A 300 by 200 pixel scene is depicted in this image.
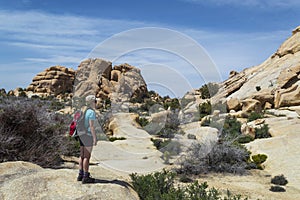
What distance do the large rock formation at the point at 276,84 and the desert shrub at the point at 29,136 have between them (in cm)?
2225

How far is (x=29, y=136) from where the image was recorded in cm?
1007

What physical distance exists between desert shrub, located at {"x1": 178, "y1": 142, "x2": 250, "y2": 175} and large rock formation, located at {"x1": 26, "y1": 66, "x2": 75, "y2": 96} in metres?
60.8

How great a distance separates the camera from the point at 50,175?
5844 mm

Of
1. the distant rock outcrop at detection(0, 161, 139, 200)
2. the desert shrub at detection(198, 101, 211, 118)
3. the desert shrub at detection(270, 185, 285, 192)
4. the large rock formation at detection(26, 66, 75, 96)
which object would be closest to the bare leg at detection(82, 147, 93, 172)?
the distant rock outcrop at detection(0, 161, 139, 200)

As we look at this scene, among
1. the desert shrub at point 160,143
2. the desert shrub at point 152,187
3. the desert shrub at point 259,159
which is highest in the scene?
the desert shrub at point 152,187

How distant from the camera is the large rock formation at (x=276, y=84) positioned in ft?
91.7

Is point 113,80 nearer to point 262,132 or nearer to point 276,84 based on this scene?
point 276,84

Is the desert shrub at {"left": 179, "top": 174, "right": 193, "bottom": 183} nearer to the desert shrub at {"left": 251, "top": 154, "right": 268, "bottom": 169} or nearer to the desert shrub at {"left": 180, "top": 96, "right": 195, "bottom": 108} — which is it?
the desert shrub at {"left": 251, "top": 154, "right": 268, "bottom": 169}

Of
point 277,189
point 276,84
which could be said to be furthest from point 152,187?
point 276,84

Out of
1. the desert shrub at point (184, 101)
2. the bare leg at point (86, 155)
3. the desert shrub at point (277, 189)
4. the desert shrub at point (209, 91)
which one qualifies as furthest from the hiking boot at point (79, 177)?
the desert shrub at point (209, 91)

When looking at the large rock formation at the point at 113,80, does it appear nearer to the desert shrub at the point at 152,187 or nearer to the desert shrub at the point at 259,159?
the desert shrub at the point at 259,159

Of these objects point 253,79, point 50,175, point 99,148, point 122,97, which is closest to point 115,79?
point 122,97

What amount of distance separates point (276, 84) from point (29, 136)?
28897 millimetres

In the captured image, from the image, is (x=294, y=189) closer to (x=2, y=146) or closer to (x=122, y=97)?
(x=2, y=146)
